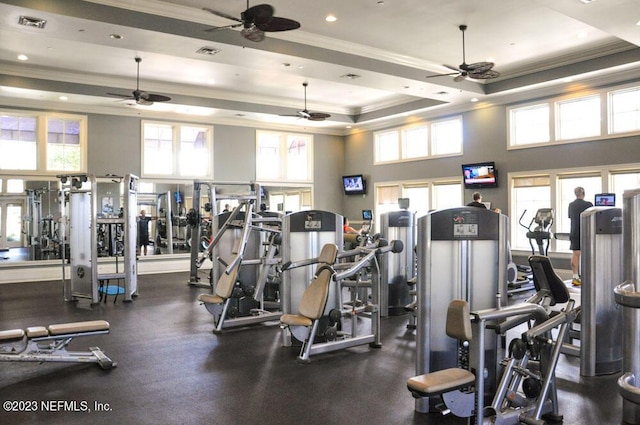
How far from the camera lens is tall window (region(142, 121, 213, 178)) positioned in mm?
11711

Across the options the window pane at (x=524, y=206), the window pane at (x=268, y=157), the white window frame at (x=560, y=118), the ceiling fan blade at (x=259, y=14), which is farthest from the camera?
the window pane at (x=268, y=157)

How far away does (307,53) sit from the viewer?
791cm

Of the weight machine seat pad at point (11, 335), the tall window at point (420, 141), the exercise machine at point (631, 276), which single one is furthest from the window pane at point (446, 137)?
the weight machine seat pad at point (11, 335)

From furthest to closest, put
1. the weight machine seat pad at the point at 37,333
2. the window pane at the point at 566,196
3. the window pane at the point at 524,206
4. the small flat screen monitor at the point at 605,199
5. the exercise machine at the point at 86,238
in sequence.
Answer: the window pane at the point at 524,206, the window pane at the point at 566,196, the small flat screen monitor at the point at 605,199, the exercise machine at the point at 86,238, the weight machine seat pad at the point at 37,333

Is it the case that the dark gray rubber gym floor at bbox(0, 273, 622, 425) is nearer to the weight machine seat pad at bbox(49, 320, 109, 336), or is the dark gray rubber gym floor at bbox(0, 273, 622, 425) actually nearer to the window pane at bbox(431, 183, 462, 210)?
the weight machine seat pad at bbox(49, 320, 109, 336)

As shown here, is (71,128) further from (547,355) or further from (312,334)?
(547,355)

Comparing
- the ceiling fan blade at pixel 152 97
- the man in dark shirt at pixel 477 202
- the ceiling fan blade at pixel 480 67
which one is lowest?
the man in dark shirt at pixel 477 202

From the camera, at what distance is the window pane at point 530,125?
10027 mm

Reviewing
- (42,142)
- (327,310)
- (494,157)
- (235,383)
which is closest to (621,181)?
(494,157)

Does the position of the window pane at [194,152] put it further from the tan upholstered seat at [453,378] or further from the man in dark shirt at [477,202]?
the tan upholstered seat at [453,378]

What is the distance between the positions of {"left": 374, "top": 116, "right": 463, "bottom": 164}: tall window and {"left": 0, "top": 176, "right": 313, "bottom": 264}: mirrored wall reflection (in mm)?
4252

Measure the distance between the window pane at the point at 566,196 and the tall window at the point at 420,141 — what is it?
256 centimetres

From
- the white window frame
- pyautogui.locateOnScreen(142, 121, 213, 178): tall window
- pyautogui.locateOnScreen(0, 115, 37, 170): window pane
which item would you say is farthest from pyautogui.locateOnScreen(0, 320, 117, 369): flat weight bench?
the white window frame

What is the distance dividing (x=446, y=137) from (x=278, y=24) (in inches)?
295
